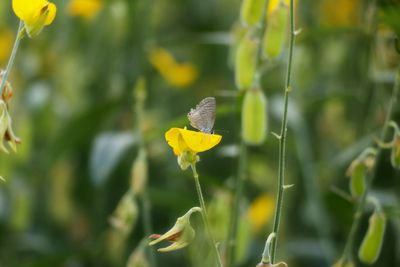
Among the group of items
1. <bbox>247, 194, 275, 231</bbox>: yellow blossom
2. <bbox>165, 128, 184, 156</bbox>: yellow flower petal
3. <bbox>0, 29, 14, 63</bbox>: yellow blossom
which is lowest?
<bbox>247, 194, 275, 231</bbox>: yellow blossom

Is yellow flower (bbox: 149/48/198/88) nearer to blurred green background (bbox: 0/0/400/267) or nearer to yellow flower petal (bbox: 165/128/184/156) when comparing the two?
blurred green background (bbox: 0/0/400/267)

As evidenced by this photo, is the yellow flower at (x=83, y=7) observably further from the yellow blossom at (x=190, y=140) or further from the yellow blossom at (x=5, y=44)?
the yellow blossom at (x=190, y=140)

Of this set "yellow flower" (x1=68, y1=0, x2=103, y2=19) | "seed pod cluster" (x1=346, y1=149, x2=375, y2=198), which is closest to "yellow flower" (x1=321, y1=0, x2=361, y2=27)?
"yellow flower" (x1=68, y1=0, x2=103, y2=19)

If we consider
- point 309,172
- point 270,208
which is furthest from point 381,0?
point 270,208

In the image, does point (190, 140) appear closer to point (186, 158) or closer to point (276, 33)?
point (186, 158)

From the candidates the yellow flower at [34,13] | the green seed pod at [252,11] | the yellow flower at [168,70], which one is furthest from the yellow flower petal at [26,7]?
the yellow flower at [168,70]

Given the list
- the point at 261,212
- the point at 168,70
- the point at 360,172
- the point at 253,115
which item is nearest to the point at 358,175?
the point at 360,172
